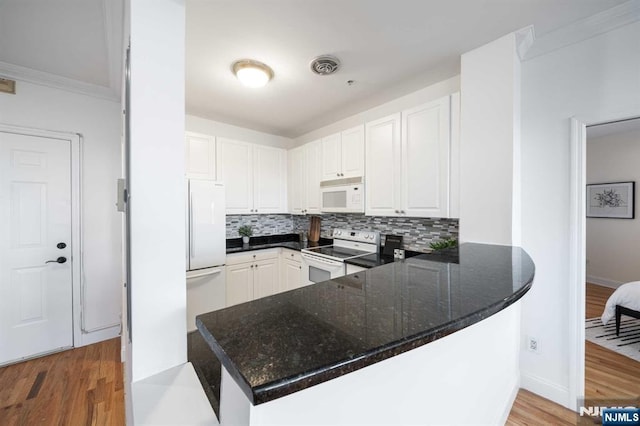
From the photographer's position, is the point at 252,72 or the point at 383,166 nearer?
the point at 252,72

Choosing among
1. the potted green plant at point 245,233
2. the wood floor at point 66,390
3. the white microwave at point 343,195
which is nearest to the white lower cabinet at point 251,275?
the potted green plant at point 245,233

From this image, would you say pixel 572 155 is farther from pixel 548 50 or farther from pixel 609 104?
pixel 548 50

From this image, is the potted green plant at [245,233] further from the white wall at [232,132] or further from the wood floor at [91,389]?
the wood floor at [91,389]

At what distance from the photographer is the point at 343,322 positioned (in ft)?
1.93

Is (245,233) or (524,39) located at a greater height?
(524,39)

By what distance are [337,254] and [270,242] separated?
4.74 feet

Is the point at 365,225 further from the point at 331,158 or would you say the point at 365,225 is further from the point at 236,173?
the point at 236,173

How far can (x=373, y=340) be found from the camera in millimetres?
502

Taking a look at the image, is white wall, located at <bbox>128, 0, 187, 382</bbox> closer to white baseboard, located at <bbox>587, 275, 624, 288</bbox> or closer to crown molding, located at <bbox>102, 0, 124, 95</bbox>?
crown molding, located at <bbox>102, 0, 124, 95</bbox>

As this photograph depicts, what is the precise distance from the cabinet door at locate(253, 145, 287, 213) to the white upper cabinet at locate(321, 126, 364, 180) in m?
0.86

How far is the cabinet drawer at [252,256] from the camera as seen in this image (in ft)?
10.2

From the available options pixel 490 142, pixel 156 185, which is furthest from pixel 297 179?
pixel 156 185

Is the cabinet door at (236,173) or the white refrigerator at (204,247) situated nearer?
the white refrigerator at (204,247)

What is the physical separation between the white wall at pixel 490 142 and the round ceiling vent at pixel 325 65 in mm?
971
